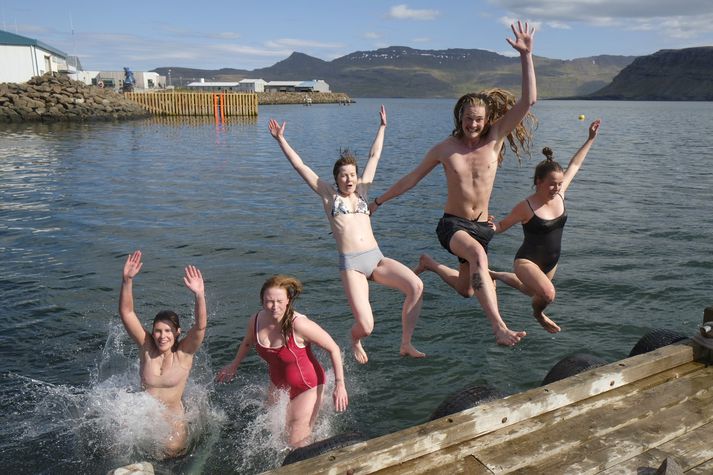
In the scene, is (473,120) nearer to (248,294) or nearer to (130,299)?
(130,299)

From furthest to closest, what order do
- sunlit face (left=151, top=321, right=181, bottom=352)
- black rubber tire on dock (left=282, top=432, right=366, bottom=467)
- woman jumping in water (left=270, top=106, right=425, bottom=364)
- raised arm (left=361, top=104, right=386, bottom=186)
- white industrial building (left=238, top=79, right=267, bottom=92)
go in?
white industrial building (left=238, top=79, right=267, bottom=92) < raised arm (left=361, top=104, right=386, bottom=186) < woman jumping in water (left=270, top=106, right=425, bottom=364) < sunlit face (left=151, top=321, right=181, bottom=352) < black rubber tire on dock (left=282, top=432, right=366, bottom=467)

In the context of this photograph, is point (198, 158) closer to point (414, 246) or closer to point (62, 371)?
point (414, 246)

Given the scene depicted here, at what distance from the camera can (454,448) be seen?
14.7ft

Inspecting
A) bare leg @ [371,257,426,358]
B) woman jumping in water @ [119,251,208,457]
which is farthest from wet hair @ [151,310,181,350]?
bare leg @ [371,257,426,358]

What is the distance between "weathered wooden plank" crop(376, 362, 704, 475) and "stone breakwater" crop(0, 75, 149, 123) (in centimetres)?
5391

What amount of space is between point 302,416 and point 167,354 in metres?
1.59

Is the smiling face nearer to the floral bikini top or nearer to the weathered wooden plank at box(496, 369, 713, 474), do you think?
the floral bikini top

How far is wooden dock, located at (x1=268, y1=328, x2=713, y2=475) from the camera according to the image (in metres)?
4.26

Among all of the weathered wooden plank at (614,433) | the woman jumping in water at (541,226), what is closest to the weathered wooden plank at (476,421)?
the weathered wooden plank at (614,433)

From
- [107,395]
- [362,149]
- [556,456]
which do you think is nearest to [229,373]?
[107,395]

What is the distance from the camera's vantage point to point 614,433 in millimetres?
4766

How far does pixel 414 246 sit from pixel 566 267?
373 centimetres

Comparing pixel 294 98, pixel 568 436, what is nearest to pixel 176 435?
pixel 568 436

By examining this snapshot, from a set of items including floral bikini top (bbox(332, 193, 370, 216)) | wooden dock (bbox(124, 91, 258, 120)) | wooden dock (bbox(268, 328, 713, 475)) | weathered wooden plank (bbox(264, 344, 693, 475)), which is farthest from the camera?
wooden dock (bbox(124, 91, 258, 120))
